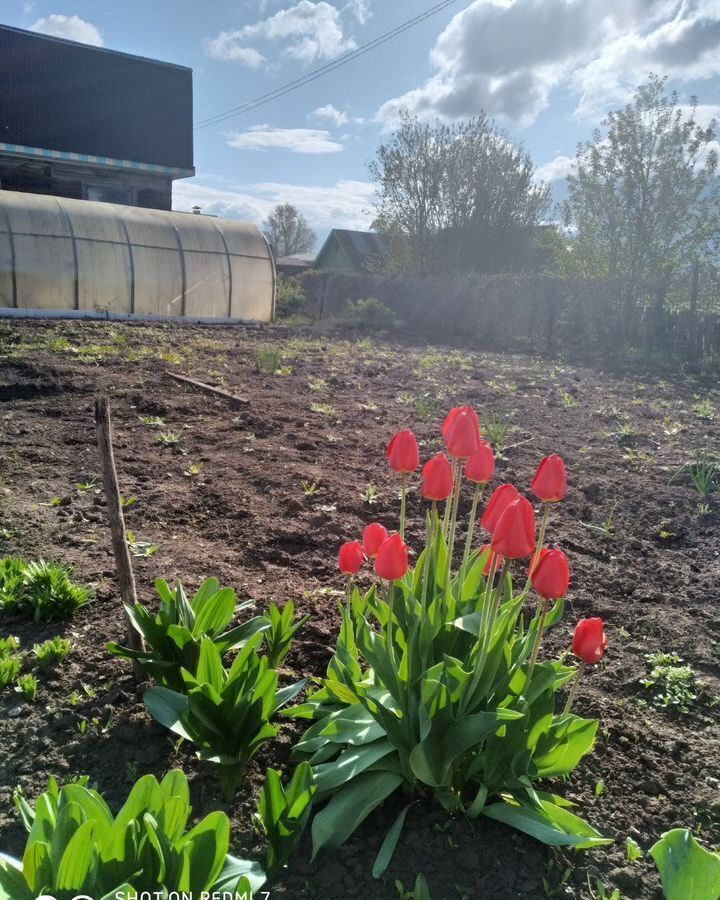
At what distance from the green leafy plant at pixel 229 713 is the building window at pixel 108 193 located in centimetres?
2224

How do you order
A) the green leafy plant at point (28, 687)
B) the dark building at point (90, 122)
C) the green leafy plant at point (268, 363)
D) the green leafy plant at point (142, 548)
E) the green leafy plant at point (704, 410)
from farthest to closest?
the dark building at point (90, 122) → the green leafy plant at point (268, 363) → the green leafy plant at point (704, 410) → the green leafy plant at point (142, 548) → the green leafy plant at point (28, 687)

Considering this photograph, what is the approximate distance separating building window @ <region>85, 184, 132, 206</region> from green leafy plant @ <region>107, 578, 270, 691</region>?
859 inches

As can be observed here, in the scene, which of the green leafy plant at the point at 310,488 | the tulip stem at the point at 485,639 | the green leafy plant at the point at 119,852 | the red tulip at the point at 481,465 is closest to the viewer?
the green leafy plant at the point at 119,852

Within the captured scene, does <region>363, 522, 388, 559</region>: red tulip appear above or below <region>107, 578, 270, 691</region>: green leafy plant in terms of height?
above

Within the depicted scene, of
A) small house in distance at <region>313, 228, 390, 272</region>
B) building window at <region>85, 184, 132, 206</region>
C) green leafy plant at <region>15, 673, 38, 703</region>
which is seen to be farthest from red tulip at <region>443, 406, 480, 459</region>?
small house in distance at <region>313, 228, 390, 272</region>

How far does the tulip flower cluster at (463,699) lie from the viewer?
1615 millimetres

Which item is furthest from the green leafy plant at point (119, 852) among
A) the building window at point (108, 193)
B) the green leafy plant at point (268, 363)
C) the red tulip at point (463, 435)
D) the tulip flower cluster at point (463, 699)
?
the building window at point (108, 193)

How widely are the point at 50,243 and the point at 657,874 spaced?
1361cm

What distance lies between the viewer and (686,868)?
1468 mm

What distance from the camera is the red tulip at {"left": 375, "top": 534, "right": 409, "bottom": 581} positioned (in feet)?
5.58

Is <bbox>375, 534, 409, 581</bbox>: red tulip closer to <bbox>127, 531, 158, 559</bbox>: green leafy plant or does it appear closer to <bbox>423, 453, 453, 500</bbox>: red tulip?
<bbox>423, 453, 453, 500</bbox>: red tulip

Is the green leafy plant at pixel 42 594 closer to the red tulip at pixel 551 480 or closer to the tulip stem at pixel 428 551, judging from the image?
the tulip stem at pixel 428 551

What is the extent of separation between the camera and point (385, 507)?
159 inches

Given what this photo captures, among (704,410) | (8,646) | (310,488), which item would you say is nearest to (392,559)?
(8,646)
